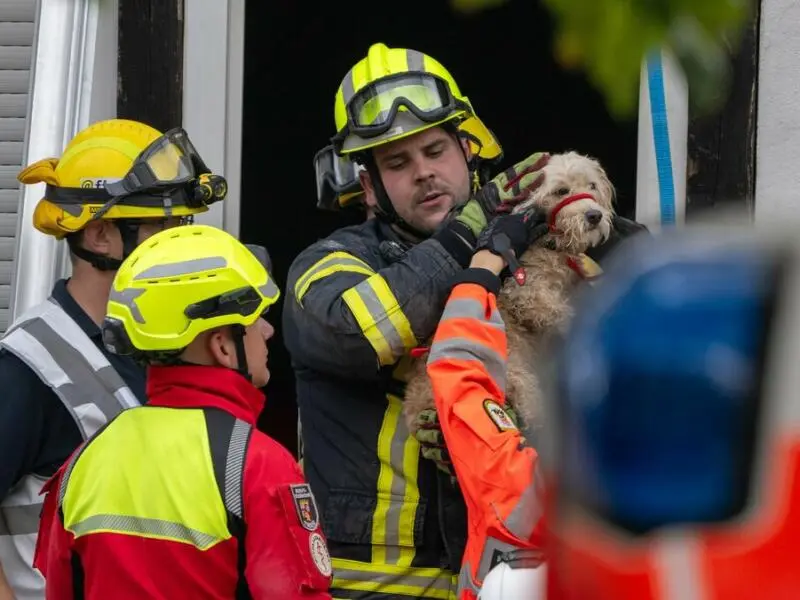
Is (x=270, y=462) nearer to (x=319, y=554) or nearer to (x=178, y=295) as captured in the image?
(x=319, y=554)

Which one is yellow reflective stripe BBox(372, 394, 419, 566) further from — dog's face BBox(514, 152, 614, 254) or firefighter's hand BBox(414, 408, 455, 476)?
dog's face BBox(514, 152, 614, 254)

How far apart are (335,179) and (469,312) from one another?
942 millimetres

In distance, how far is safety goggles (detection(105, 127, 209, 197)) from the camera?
3.48 meters

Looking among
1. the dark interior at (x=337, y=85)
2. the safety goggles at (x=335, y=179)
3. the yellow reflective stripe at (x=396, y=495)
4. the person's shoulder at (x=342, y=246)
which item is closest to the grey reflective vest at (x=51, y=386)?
the person's shoulder at (x=342, y=246)

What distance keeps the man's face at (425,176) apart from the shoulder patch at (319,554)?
903mm

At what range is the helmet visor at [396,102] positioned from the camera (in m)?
3.19

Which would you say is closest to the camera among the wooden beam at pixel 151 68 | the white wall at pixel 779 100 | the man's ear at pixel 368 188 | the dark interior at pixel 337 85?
the man's ear at pixel 368 188

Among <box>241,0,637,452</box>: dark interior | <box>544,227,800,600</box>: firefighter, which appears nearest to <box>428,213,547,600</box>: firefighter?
<box>544,227,800,600</box>: firefighter

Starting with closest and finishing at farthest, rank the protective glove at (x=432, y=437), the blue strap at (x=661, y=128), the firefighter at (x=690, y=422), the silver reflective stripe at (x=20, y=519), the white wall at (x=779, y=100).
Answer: the firefighter at (x=690, y=422)
the blue strap at (x=661, y=128)
the protective glove at (x=432, y=437)
the silver reflective stripe at (x=20, y=519)
the white wall at (x=779, y=100)

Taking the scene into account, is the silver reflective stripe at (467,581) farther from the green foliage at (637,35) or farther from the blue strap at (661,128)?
the green foliage at (637,35)

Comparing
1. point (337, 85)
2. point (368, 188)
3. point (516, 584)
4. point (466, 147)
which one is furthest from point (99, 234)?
point (337, 85)

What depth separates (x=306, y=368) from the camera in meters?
3.13

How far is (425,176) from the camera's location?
316 cm

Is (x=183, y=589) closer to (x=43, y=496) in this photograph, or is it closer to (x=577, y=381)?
(x=43, y=496)
